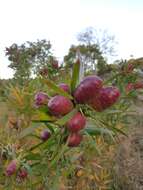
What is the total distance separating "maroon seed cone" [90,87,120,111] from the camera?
72cm

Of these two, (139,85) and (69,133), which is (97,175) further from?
(69,133)

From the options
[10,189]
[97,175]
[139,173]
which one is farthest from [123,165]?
[10,189]

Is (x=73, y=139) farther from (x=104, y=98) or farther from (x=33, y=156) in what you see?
(x=33, y=156)

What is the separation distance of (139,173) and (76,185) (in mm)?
1496

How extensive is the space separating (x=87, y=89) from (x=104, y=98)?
38 mm

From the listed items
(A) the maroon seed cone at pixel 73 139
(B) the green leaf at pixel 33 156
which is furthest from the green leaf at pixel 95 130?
(B) the green leaf at pixel 33 156

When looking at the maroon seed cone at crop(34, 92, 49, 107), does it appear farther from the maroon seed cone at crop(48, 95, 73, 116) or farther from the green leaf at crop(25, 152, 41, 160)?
the green leaf at crop(25, 152, 41, 160)

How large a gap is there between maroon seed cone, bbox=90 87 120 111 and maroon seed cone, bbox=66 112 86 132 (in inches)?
1.2

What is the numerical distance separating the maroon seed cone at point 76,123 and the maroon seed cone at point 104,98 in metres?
0.03

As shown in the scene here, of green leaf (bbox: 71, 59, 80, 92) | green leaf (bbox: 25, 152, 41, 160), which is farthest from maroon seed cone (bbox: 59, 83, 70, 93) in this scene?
green leaf (bbox: 25, 152, 41, 160)

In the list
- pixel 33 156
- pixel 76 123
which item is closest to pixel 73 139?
pixel 76 123

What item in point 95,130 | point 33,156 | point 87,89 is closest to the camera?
point 87,89

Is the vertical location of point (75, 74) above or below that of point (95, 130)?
above

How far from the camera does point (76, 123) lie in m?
0.72
